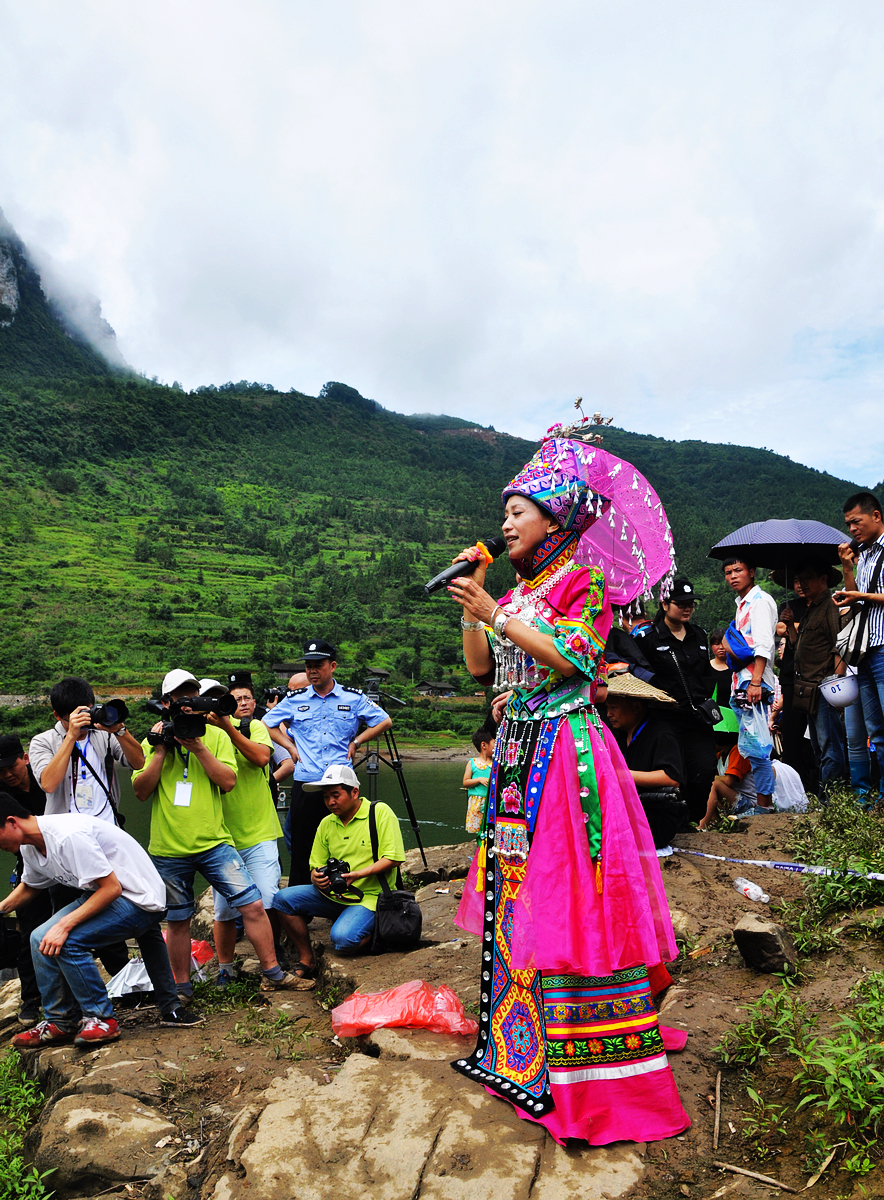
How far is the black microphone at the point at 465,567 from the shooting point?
2641mm

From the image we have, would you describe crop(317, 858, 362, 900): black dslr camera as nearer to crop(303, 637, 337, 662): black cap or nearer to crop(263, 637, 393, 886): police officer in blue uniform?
crop(263, 637, 393, 886): police officer in blue uniform

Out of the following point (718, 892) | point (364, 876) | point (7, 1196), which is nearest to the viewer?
point (7, 1196)

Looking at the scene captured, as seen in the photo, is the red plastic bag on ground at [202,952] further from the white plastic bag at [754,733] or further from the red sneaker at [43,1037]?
the white plastic bag at [754,733]

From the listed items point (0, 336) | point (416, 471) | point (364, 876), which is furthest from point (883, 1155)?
point (0, 336)

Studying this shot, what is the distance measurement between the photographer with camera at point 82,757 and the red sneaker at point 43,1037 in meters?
0.39

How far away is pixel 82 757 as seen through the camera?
4.30 metres

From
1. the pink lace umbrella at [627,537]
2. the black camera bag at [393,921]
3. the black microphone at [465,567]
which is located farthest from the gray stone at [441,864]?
the black microphone at [465,567]

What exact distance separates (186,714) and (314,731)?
142 centimetres

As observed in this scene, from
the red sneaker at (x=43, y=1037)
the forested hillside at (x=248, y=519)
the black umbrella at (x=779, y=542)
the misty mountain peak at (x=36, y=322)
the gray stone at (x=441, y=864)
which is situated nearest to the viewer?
the red sneaker at (x=43, y=1037)

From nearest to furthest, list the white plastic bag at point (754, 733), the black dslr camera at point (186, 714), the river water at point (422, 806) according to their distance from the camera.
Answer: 1. the black dslr camera at point (186, 714)
2. the white plastic bag at point (754, 733)
3. the river water at point (422, 806)

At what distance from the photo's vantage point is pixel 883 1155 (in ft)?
6.70

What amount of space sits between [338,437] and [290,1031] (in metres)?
117

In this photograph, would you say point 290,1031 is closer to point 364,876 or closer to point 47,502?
point 364,876

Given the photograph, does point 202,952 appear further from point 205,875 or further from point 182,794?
point 182,794
